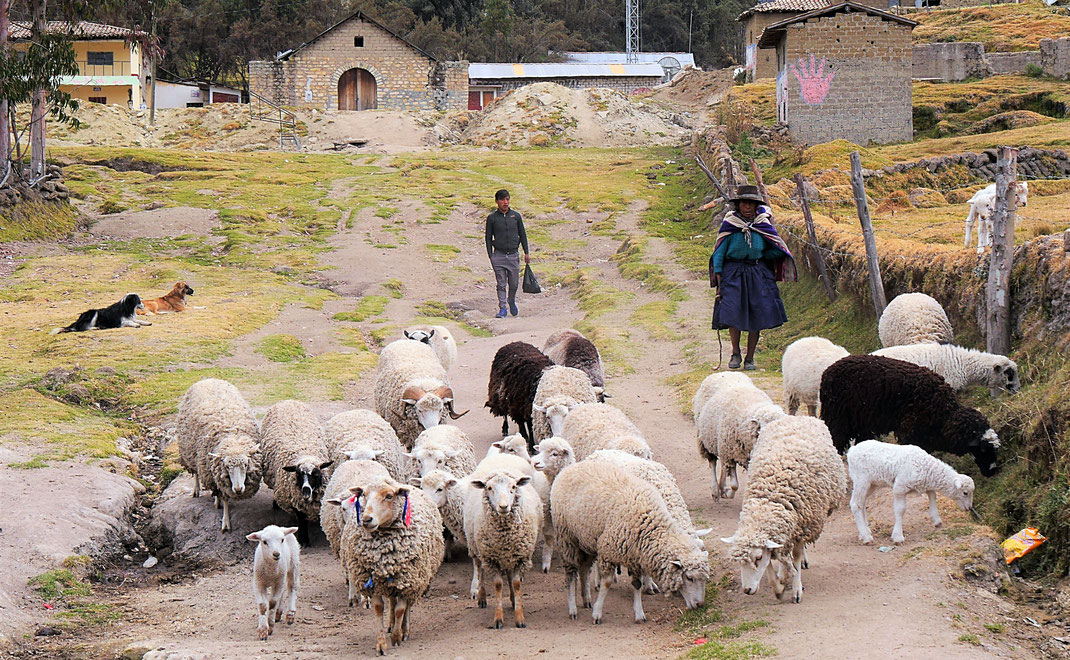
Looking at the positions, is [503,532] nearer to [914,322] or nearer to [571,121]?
[914,322]

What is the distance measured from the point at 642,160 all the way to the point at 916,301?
89.1 feet

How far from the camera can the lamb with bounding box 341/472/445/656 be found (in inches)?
271

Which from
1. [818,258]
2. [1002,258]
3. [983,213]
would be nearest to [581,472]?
[1002,258]

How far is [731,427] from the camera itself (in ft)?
28.2

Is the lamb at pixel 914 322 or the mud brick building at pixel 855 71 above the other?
the mud brick building at pixel 855 71

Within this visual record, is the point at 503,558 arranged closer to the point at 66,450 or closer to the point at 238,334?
the point at 66,450

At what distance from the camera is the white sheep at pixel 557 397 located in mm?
9383

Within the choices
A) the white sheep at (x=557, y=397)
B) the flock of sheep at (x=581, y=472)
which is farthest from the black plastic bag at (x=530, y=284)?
the white sheep at (x=557, y=397)

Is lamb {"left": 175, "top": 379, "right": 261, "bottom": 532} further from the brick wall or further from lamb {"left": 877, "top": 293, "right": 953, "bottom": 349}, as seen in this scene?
the brick wall

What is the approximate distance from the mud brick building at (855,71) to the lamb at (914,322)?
59.5ft

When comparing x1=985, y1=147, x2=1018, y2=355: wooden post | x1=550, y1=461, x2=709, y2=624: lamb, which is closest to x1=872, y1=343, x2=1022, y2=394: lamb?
x1=985, y1=147, x2=1018, y2=355: wooden post

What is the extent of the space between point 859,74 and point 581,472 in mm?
23206

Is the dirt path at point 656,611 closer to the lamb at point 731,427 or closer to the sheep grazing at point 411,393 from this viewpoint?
the lamb at point 731,427

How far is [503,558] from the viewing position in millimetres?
7203
